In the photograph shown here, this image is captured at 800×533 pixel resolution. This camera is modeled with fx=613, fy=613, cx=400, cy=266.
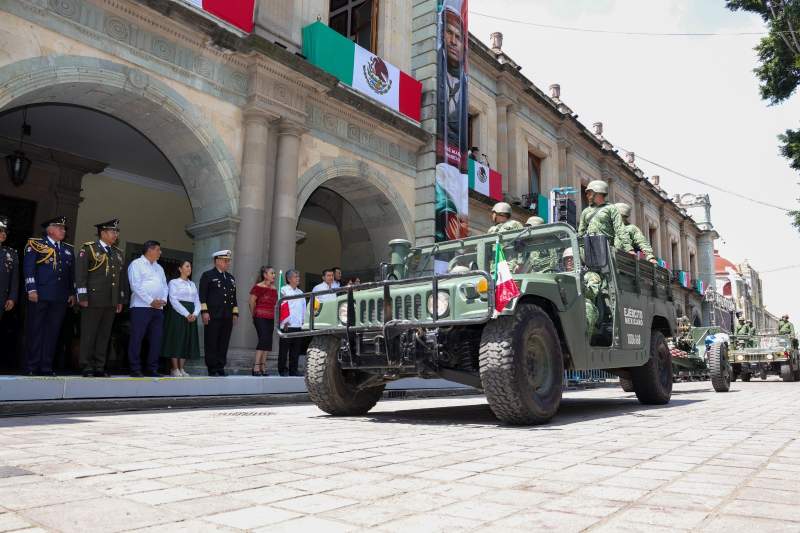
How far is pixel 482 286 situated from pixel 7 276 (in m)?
5.36

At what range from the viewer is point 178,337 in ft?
26.4

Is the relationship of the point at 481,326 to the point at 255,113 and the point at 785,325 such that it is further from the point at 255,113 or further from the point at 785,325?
the point at 785,325

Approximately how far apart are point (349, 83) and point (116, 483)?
10540mm

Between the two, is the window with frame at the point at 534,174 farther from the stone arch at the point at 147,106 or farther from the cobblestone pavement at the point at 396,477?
the cobblestone pavement at the point at 396,477

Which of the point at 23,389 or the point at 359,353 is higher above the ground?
the point at 359,353

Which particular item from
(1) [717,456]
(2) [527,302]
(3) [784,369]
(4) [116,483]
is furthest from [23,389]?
(3) [784,369]

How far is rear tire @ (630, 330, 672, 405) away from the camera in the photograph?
7.07 m

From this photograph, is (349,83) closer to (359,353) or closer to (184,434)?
(359,353)

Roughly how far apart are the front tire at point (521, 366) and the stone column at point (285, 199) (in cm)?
630

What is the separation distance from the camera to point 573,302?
554cm

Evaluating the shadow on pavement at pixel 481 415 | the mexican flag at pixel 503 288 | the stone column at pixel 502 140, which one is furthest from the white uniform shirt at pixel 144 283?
the stone column at pixel 502 140

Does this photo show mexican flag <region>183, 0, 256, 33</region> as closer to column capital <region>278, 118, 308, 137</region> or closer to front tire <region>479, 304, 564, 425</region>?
column capital <region>278, 118, 308, 137</region>

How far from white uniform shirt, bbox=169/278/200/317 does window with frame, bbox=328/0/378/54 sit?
26.0 ft

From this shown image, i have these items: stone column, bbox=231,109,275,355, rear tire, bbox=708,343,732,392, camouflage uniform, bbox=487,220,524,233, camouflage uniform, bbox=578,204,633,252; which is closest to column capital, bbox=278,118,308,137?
stone column, bbox=231,109,275,355
